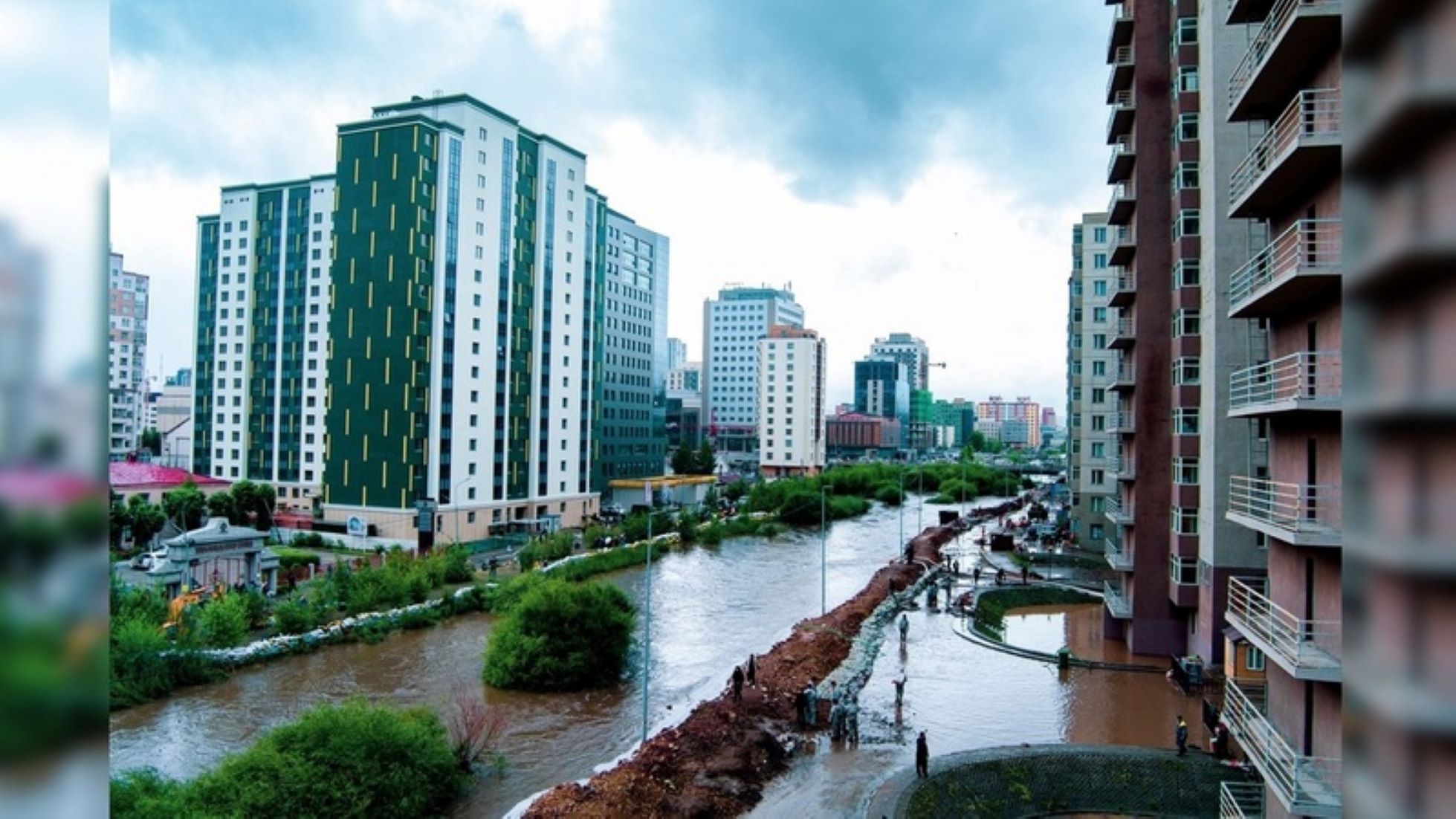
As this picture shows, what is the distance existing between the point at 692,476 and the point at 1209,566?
3804cm

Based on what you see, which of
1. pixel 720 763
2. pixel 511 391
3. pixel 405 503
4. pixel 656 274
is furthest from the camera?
pixel 656 274

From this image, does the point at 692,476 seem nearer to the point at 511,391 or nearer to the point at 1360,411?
the point at 511,391

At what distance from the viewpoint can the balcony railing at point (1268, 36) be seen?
603cm

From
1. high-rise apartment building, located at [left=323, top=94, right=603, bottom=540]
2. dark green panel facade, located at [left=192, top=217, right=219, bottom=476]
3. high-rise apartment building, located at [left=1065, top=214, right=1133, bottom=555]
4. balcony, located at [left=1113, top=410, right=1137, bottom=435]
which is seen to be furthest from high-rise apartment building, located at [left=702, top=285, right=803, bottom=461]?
balcony, located at [left=1113, top=410, right=1137, bottom=435]

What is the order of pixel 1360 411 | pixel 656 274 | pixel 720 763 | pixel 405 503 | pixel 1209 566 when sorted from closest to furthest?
pixel 1360 411 < pixel 720 763 < pixel 1209 566 < pixel 405 503 < pixel 656 274

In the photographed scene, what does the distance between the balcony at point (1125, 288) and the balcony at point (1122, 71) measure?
3627 millimetres

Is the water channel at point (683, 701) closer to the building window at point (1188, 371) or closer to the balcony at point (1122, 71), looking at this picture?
the building window at point (1188, 371)

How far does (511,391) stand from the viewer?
109 ft

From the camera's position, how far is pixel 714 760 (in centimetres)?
1200

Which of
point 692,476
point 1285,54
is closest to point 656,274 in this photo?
point 692,476

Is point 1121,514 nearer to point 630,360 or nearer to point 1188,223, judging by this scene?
point 1188,223

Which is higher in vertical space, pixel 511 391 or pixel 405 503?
pixel 511 391

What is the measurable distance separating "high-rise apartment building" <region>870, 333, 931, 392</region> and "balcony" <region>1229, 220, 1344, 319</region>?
126 meters

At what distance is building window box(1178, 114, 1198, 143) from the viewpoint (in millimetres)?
15703
